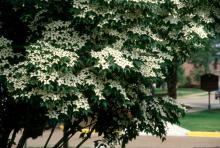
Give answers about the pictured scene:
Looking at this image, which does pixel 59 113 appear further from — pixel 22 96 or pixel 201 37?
pixel 201 37

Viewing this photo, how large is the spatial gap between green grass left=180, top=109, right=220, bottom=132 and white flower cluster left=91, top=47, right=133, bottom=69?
1833cm

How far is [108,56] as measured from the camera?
8734 mm

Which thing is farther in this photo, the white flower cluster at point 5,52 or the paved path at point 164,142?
the paved path at point 164,142

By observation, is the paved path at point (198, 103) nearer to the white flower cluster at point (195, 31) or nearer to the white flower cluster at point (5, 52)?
the white flower cluster at point (195, 31)

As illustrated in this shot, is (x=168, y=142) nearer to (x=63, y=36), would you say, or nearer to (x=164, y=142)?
(x=164, y=142)

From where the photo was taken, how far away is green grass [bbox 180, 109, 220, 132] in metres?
27.2

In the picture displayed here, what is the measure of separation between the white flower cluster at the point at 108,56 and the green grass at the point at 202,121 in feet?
60.1

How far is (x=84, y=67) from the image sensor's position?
360 inches

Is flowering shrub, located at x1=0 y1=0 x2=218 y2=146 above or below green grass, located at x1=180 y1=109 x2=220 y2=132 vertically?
above

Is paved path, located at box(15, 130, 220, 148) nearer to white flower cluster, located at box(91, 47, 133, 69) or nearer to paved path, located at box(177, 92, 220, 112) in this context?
white flower cluster, located at box(91, 47, 133, 69)

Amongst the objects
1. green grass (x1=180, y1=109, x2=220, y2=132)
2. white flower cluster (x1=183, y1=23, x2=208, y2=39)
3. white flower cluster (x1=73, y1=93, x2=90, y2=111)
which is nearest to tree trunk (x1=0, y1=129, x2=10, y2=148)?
white flower cluster (x1=73, y1=93, x2=90, y2=111)

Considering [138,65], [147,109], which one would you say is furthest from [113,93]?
[147,109]

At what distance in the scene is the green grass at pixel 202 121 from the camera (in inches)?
1069

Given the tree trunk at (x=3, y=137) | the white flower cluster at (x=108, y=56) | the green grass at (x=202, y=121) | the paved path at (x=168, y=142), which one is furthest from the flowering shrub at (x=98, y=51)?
the green grass at (x=202, y=121)
